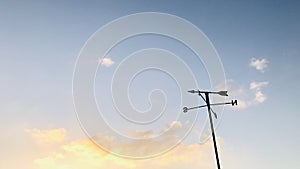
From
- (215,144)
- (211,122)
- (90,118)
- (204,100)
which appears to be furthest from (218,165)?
(90,118)

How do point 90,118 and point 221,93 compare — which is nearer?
point 90,118

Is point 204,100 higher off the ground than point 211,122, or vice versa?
point 204,100

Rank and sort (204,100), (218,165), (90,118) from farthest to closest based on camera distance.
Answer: (204,100) → (218,165) → (90,118)

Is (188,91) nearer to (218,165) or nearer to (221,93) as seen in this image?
(221,93)

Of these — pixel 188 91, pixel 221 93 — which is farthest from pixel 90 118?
pixel 221 93

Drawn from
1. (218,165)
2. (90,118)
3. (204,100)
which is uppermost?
(204,100)

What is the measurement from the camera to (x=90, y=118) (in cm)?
2727

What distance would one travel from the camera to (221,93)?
1309 inches

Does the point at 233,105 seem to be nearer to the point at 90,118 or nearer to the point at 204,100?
the point at 204,100

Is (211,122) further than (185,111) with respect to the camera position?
No

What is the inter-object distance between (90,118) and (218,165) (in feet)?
39.9

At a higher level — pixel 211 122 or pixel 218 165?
pixel 211 122

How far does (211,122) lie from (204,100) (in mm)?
2478

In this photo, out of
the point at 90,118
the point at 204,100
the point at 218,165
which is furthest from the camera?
the point at 204,100
